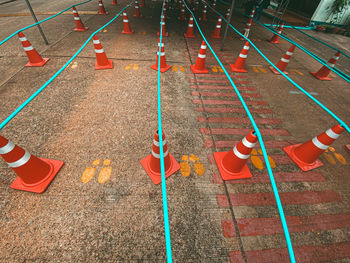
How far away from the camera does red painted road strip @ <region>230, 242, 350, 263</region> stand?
1494mm

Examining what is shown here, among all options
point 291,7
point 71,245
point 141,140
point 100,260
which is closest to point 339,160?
point 141,140

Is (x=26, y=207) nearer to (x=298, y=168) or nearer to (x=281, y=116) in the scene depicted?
(x=298, y=168)

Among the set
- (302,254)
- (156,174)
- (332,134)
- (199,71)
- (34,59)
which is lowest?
(302,254)

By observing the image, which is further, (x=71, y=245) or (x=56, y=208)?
(x=56, y=208)

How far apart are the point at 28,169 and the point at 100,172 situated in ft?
2.35

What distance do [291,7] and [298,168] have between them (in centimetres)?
1358

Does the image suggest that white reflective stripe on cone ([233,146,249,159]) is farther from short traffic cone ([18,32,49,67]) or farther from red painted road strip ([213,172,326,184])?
short traffic cone ([18,32,49,67])

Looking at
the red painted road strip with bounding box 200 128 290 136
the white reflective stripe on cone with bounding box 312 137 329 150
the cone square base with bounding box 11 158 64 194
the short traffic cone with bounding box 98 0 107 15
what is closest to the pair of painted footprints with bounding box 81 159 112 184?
the cone square base with bounding box 11 158 64 194

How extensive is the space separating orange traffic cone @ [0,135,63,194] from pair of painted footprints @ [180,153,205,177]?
1.57m

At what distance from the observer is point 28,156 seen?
5.64 ft

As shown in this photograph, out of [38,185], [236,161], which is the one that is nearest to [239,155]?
[236,161]

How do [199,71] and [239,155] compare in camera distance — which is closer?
[239,155]

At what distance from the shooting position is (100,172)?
78.7 inches

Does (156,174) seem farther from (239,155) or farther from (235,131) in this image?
(235,131)
